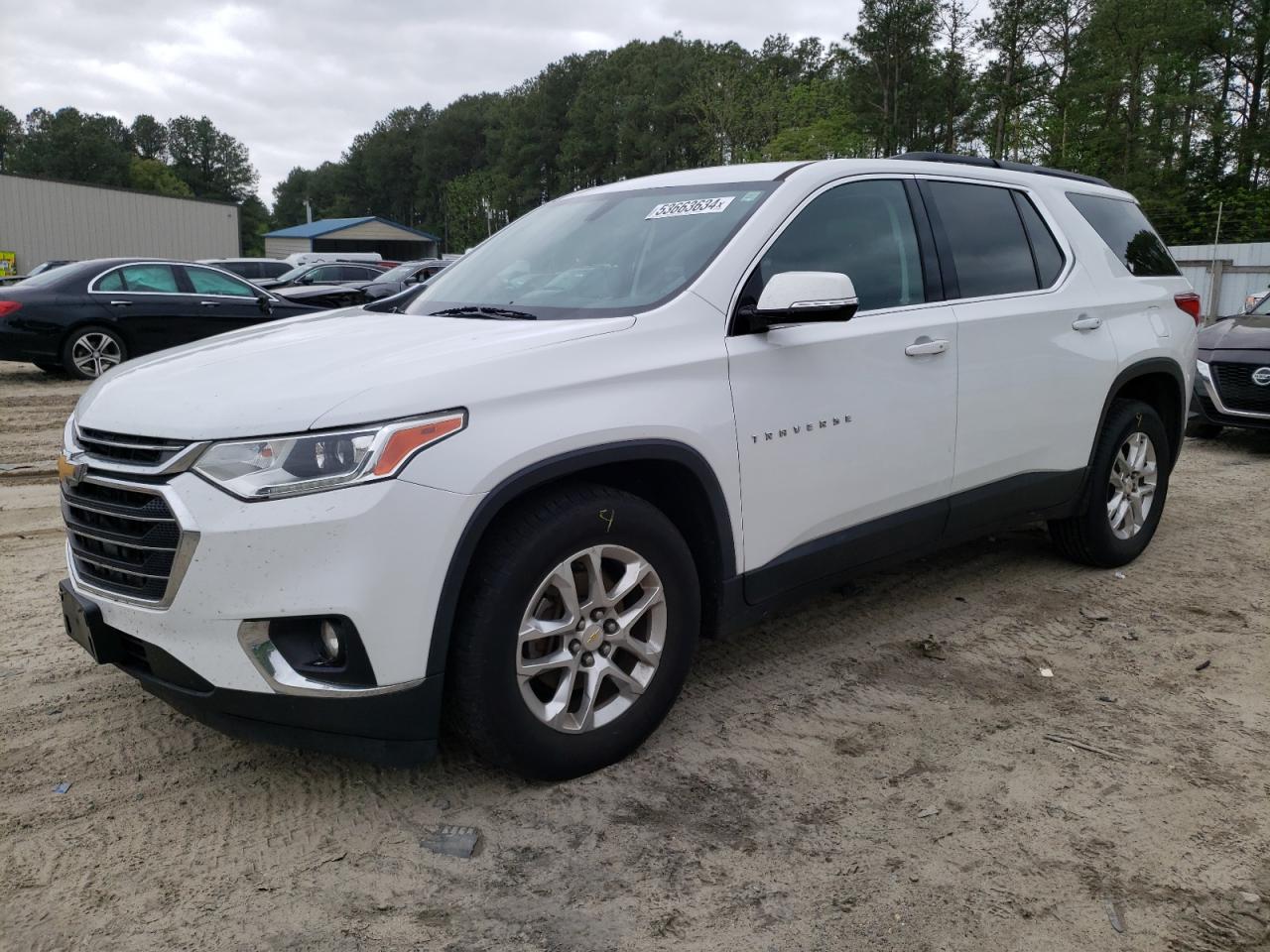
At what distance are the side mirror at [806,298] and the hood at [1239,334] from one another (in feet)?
22.5

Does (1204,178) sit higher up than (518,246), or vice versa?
(1204,178)

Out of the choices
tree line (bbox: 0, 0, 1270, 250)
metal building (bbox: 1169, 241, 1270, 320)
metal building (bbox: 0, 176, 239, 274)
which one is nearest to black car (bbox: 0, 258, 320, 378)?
metal building (bbox: 1169, 241, 1270, 320)

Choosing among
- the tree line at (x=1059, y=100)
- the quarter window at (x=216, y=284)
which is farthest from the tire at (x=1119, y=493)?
the tree line at (x=1059, y=100)

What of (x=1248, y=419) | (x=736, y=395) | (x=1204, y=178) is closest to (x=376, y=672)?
(x=736, y=395)

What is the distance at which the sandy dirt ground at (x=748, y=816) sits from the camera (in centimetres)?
241

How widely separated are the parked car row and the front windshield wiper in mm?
7814

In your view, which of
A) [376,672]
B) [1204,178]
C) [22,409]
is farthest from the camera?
[1204,178]

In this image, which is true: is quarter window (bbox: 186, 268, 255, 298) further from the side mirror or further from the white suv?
the side mirror

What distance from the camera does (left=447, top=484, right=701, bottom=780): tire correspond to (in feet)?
8.77

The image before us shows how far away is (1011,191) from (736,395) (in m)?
2.11

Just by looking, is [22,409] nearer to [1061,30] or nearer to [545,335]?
[545,335]

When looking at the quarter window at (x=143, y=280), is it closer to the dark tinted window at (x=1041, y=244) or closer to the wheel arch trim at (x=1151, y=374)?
the dark tinted window at (x=1041, y=244)

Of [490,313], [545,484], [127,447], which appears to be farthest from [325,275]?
[545,484]

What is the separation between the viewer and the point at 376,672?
8.27 ft
